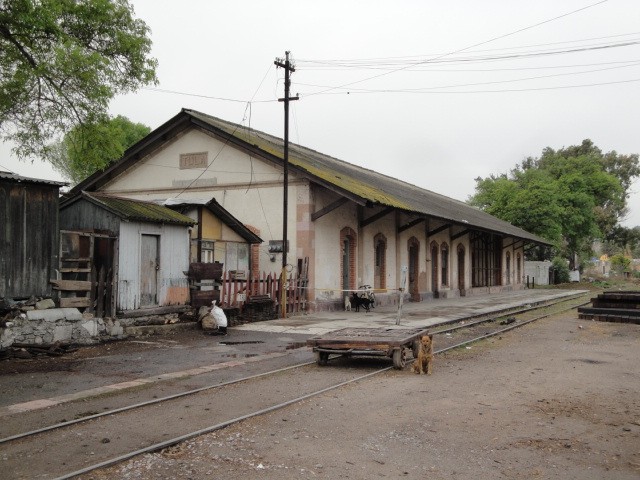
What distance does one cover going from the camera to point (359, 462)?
5039mm

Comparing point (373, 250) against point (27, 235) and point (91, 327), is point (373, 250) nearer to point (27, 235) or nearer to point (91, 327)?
point (91, 327)

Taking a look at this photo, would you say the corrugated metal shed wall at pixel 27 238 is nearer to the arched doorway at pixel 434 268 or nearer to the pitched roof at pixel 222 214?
the pitched roof at pixel 222 214

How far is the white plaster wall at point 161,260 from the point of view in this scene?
13.4 meters

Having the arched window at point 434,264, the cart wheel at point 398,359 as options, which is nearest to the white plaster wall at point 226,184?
the cart wheel at point 398,359

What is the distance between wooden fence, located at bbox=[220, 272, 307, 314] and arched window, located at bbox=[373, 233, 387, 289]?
560 cm

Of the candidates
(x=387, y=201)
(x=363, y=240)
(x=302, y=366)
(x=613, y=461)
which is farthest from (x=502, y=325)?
(x=613, y=461)

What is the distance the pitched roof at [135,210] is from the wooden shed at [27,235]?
110 centimetres

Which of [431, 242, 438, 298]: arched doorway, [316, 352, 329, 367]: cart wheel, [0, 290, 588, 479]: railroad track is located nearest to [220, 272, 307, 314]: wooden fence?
[316, 352, 329, 367]: cart wheel

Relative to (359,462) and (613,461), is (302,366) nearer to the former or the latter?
(359,462)

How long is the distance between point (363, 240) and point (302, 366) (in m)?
13.2

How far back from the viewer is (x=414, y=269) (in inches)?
1081

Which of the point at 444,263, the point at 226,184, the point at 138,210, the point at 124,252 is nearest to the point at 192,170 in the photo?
the point at 226,184

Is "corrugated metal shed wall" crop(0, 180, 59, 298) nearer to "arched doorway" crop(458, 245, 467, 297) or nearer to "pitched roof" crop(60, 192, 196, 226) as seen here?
"pitched roof" crop(60, 192, 196, 226)

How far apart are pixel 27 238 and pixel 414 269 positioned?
18.9 meters
